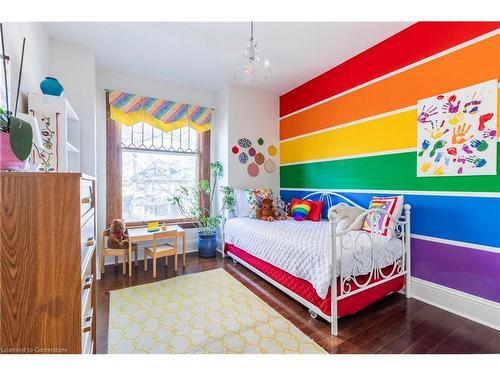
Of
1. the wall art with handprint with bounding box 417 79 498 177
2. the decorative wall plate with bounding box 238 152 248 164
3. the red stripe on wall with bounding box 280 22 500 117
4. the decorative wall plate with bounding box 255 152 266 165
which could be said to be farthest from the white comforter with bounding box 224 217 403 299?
the red stripe on wall with bounding box 280 22 500 117

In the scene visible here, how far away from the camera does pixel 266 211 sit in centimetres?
324

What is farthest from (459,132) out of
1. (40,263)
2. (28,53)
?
(28,53)

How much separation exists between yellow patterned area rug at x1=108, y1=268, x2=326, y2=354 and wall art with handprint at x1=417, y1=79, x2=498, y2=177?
189cm

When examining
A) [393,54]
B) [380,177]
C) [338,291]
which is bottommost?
[338,291]

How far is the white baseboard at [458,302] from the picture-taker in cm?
178

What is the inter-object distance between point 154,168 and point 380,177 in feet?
10.4

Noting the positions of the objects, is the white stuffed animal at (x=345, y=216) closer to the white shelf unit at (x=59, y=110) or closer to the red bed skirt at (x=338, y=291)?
the red bed skirt at (x=338, y=291)

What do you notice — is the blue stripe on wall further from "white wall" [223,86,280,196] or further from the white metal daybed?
"white wall" [223,86,280,196]

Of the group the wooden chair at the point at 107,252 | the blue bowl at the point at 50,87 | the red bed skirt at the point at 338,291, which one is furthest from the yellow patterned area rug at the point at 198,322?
the blue bowl at the point at 50,87

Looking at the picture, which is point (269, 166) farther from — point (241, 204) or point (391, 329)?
point (391, 329)

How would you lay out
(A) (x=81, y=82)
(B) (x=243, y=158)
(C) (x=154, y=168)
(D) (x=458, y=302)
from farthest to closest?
(B) (x=243, y=158)
(C) (x=154, y=168)
(A) (x=81, y=82)
(D) (x=458, y=302)

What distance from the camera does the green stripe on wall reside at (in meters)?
1.93
